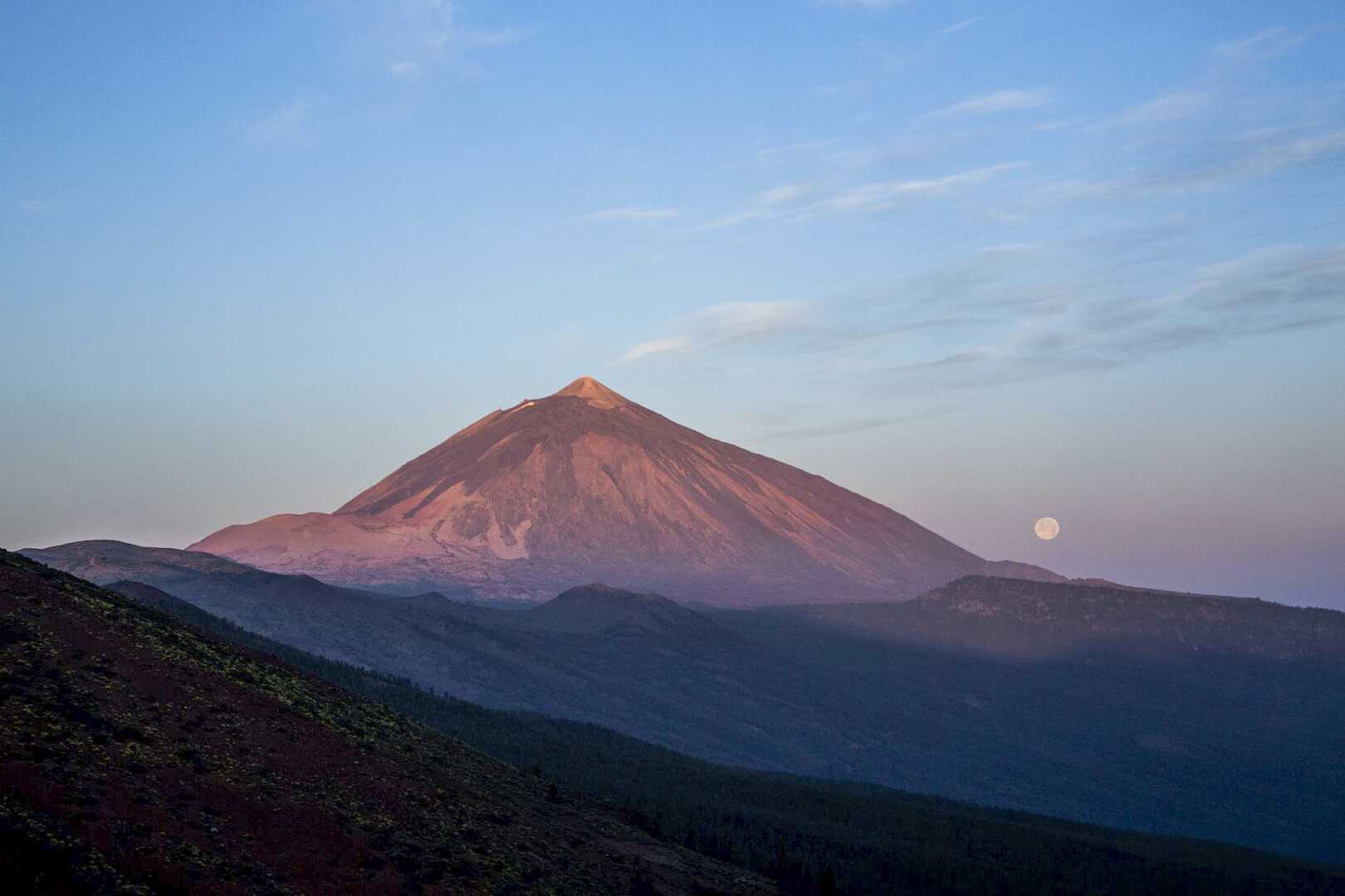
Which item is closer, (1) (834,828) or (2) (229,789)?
(2) (229,789)

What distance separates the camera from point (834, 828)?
89188 mm

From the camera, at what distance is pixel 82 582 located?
56375 mm

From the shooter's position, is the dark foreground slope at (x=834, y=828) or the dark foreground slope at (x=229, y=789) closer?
the dark foreground slope at (x=229, y=789)

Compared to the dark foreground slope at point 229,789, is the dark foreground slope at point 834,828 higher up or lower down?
lower down

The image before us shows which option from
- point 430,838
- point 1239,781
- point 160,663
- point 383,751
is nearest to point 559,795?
point 383,751

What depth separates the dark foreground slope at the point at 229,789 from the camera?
33.6 m

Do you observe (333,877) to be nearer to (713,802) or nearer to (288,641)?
(713,802)

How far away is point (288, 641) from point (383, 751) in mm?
112374

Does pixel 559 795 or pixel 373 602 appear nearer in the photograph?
pixel 559 795

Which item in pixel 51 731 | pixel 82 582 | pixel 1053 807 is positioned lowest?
pixel 1053 807

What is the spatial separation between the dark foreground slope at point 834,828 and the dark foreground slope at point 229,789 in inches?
616

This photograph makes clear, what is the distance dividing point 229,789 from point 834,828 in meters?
56.7

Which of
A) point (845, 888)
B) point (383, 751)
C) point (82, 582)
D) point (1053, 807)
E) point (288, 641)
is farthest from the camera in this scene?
point (1053, 807)

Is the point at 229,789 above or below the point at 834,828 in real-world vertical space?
above
